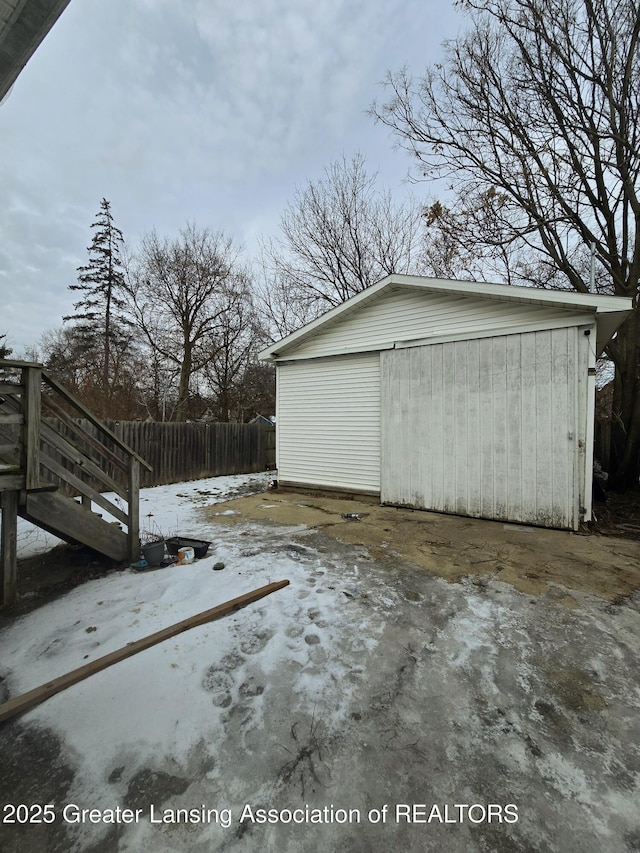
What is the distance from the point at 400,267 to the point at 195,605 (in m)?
14.0

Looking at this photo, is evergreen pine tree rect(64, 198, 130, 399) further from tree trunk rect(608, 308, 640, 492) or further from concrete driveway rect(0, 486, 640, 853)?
tree trunk rect(608, 308, 640, 492)

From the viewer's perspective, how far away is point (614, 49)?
23.2 ft

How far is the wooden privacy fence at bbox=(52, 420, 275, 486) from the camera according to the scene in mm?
8672

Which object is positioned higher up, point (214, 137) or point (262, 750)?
point (214, 137)

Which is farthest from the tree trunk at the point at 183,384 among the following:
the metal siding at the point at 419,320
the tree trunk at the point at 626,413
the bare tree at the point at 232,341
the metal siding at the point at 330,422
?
the tree trunk at the point at 626,413

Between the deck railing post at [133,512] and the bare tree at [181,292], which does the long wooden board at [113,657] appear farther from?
the bare tree at [181,292]

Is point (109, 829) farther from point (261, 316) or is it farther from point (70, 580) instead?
point (261, 316)

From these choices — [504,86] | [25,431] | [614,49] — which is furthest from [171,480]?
[614,49]

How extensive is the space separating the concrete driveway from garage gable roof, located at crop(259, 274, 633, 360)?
359 centimetres

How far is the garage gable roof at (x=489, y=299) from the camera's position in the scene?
470 cm

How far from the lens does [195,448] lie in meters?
10.1

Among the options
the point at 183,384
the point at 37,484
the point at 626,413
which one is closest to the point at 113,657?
the point at 37,484

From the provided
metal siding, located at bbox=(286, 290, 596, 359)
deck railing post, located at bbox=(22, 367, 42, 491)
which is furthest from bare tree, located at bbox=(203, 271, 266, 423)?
deck railing post, located at bbox=(22, 367, 42, 491)

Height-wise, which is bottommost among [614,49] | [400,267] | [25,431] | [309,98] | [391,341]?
[25,431]
